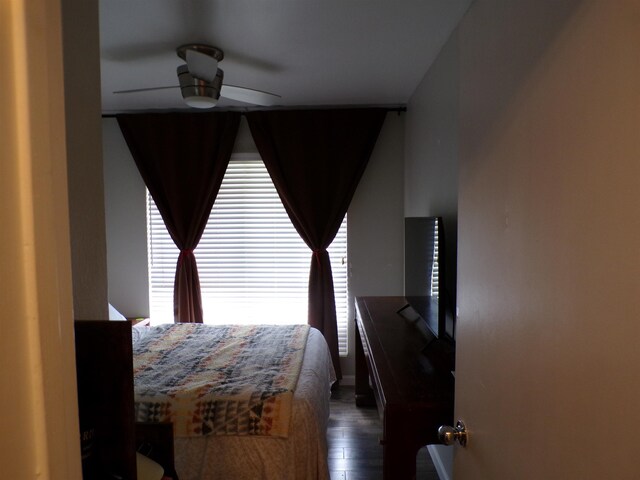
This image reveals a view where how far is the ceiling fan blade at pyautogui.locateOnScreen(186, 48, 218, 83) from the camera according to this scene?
84.7 inches

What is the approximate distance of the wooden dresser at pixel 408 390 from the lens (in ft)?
5.12

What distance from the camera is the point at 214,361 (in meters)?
2.44

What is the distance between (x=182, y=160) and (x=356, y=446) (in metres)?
2.75

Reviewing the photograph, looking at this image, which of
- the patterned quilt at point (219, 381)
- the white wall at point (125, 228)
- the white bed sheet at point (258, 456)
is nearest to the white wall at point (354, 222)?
the white wall at point (125, 228)

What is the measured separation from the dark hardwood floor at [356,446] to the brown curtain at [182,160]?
5.49 feet

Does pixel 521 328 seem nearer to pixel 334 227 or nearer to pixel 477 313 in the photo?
pixel 477 313

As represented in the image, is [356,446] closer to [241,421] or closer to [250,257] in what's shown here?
[241,421]

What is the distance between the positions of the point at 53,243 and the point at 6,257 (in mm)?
53

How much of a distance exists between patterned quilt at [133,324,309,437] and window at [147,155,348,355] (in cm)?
99


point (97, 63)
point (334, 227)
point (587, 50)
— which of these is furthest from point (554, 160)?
point (334, 227)

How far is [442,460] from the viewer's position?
2.48 meters

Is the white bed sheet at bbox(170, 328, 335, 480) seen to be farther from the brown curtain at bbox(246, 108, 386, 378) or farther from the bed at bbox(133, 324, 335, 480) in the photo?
the brown curtain at bbox(246, 108, 386, 378)

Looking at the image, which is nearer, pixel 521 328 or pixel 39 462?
pixel 39 462

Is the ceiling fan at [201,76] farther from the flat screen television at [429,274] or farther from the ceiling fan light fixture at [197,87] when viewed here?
the flat screen television at [429,274]
